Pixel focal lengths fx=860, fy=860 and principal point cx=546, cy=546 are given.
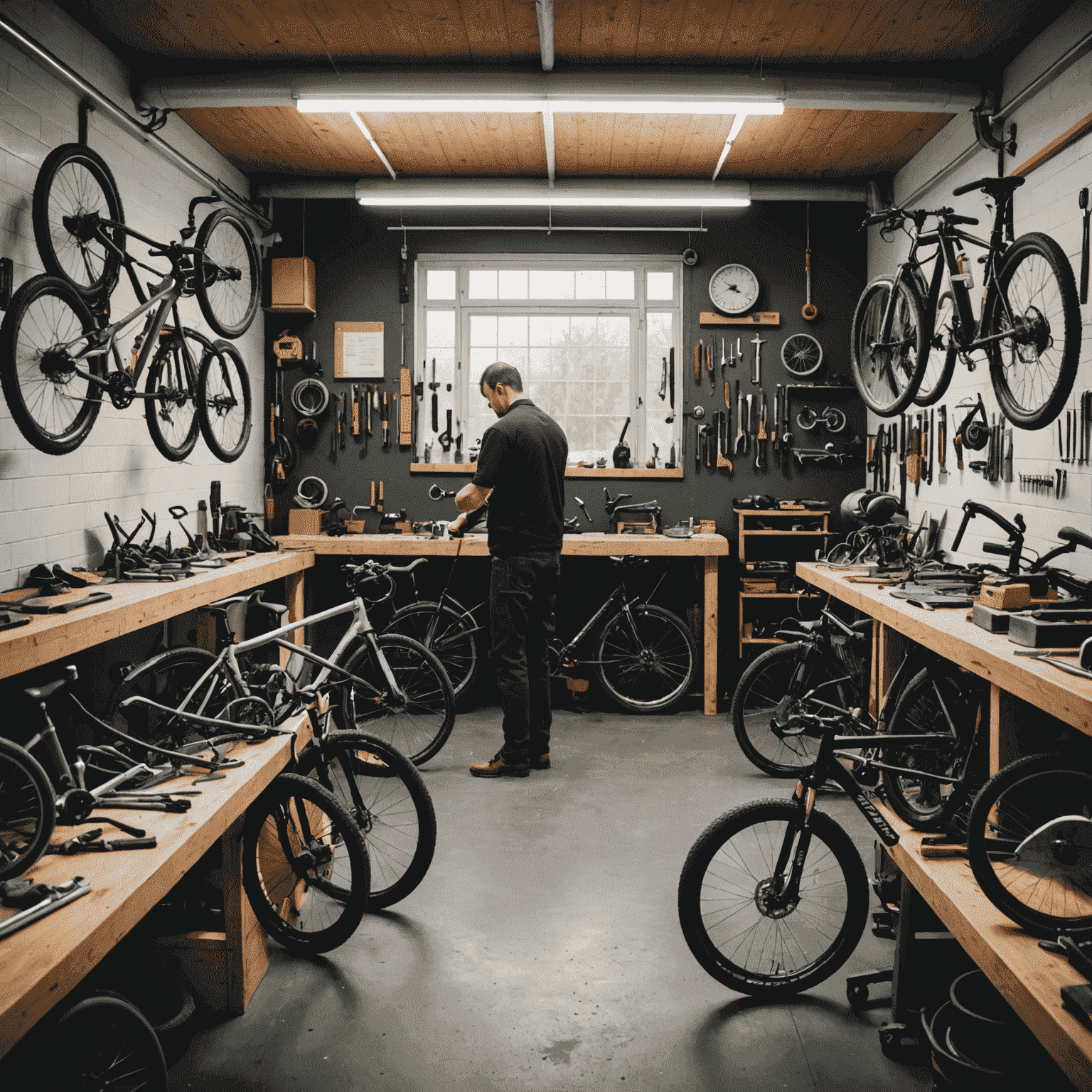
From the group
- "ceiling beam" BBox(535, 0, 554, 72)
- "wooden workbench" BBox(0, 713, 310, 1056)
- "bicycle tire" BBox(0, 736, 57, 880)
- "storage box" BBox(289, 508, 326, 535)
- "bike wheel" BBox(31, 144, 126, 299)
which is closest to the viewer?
"wooden workbench" BBox(0, 713, 310, 1056)

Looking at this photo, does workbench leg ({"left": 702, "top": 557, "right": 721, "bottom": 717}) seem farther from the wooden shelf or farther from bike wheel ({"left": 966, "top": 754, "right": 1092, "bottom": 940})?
bike wheel ({"left": 966, "top": 754, "right": 1092, "bottom": 940})

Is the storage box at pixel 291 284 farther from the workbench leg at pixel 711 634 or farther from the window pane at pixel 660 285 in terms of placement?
the workbench leg at pixel 711 634

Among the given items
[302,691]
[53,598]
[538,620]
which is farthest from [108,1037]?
[538,620]

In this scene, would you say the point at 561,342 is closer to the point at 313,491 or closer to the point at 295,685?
the point at 313,491

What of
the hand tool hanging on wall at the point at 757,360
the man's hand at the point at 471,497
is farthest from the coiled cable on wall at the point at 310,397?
the hand tool hanging on wall at the point at 757,360

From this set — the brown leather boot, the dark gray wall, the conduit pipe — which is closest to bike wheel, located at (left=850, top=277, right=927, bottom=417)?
the dark gray wall

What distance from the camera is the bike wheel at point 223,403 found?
15.1 ft

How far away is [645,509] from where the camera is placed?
19.9 feet

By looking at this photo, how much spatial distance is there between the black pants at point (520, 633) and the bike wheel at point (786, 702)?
40.8 inches

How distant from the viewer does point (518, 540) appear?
424cm

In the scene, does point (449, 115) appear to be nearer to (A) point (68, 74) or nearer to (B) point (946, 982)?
(A) point (68, 74)

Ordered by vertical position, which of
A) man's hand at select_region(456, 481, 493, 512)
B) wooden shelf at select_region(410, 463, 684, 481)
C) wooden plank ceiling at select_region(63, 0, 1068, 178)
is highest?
wooden plank ceiling at select_region(63, 0, 1068, 178)

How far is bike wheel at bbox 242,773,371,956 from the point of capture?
8.29 ft

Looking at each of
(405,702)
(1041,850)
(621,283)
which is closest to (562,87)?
(621,283)
